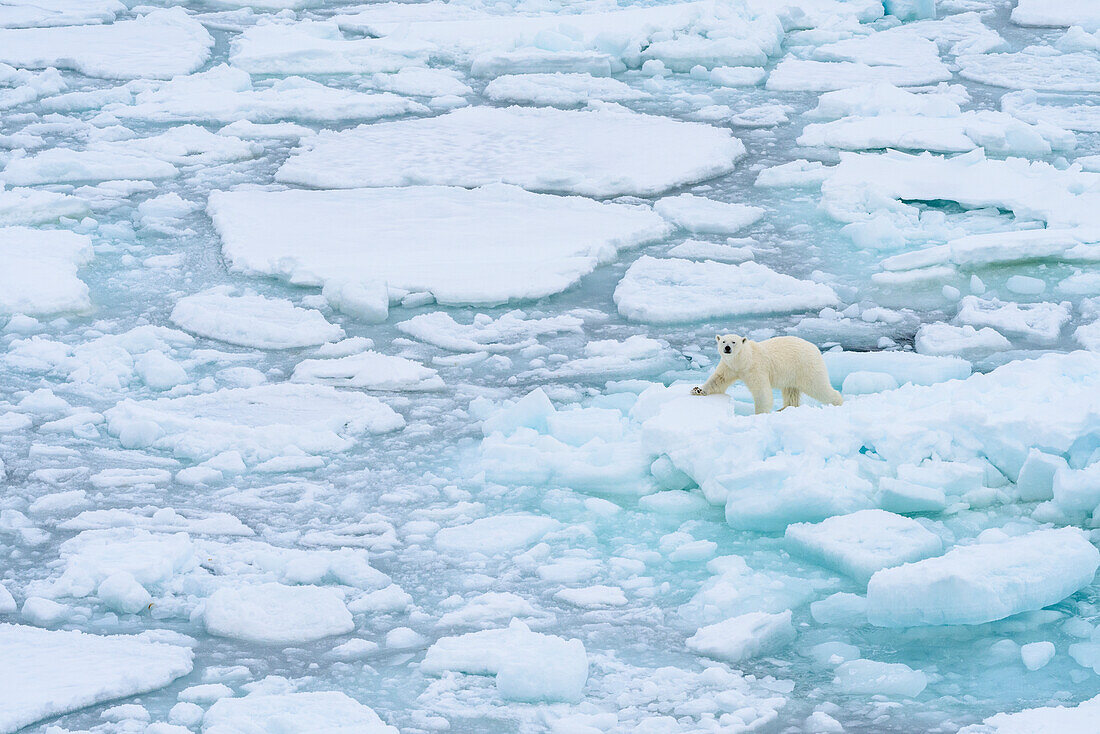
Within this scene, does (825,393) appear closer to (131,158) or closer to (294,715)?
(294,715)

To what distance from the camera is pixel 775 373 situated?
14.6ft

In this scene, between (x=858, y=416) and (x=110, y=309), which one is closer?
(x=858, y=416)

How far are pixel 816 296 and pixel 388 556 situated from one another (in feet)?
8.55

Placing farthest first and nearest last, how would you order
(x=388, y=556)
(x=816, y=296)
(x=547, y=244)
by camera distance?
(x=547, y=244), (x=816, y=296), (x=388, y=556)

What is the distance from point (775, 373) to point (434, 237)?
2.36 meters

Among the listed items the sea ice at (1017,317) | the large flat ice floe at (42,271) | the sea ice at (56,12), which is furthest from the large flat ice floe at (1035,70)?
the sea ice at (56,12)

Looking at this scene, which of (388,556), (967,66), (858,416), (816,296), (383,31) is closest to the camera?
(388,556)

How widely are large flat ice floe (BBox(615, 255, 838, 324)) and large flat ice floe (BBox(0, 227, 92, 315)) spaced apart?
241 cm

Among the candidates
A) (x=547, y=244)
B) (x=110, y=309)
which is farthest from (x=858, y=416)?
(x=110, y=309)

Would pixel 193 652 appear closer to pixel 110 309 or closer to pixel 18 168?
pixel 110 309

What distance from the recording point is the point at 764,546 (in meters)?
3.77

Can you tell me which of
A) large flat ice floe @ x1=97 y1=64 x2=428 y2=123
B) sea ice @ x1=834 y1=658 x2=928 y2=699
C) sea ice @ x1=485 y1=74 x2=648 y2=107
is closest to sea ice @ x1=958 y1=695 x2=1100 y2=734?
sea ice @ x1=834 y1=658 x2=928 y2=699

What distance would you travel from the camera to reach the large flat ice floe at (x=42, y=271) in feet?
18.4

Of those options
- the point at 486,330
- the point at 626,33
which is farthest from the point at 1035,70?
the point at 486,330
